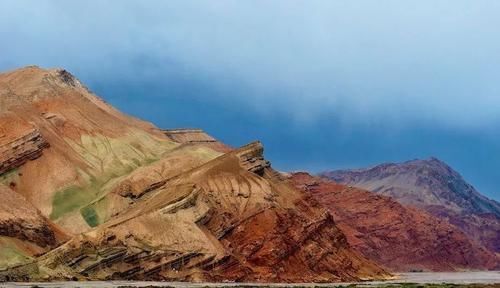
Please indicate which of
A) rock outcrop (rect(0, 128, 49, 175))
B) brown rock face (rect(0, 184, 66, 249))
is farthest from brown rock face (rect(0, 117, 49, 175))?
brown rock face (rect(0, 184, 66, 249))

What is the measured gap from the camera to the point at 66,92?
160 metres

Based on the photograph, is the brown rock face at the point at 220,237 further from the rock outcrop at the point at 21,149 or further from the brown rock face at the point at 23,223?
the rock outcrop at the point at 21,149

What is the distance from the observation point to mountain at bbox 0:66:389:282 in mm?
104562

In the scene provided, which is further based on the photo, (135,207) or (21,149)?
(21,149)

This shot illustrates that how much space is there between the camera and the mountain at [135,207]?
343 ft

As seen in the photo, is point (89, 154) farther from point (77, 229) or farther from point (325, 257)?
point (325, 257)

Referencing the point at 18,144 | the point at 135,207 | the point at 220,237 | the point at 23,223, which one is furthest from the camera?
the point at 18,144

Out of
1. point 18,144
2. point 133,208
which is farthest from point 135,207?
point 18,144

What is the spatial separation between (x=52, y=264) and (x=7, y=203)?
1920 cm

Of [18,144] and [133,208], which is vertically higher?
[18,144]

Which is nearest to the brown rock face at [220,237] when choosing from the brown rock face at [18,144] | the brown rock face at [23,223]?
the brown rock face at [23,223]

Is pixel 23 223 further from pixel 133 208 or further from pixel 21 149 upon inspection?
pixel 21 149

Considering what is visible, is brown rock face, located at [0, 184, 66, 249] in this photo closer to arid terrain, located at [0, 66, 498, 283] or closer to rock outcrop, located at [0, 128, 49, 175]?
arid terrain, located at [0, 66, 498, 283]

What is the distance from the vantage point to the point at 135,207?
125 m
